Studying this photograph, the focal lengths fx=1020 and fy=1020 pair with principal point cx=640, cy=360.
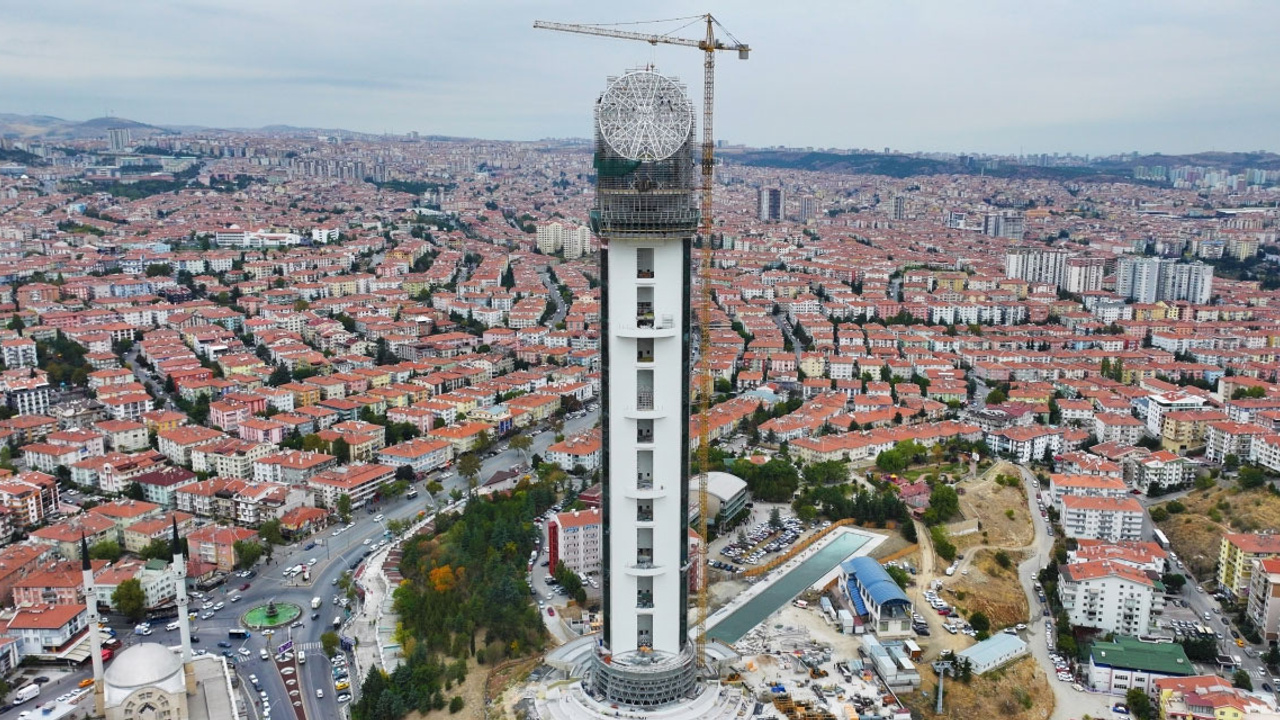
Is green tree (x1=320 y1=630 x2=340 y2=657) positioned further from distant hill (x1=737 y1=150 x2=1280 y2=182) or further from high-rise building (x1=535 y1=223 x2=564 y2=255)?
distant hill (x1=737 y1=150 x2=1280 y2=182)

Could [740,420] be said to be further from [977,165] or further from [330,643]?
[977,165]

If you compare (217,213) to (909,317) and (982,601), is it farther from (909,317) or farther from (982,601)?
(982,601)

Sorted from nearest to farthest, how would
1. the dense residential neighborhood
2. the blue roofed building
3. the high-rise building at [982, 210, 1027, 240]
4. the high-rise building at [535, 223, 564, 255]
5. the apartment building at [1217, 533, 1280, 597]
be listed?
the blue roofed building → the dense residential neighborhood → the apartment building at [1217, 533, 1280, 597] → the high-rise building at [535, 223, 564, 255] → the high-rise building at [982, 210, 1027, 240]

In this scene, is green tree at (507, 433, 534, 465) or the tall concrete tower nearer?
the tall concrete tower

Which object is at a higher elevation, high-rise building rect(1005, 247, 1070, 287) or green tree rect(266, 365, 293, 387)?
high-rise building rect(1005, 247, 1070, 287)

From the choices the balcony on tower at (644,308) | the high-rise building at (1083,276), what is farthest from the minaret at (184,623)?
the high-rise building at (1083,276)

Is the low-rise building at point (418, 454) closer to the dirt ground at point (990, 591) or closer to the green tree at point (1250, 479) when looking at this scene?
the dirt ground at point (990, 591)

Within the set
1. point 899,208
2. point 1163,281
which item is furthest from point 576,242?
point 899,208

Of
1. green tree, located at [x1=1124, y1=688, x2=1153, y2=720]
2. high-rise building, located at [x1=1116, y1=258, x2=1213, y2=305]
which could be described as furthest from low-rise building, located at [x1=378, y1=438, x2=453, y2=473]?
high-rise building, located at [x1=1116, y1=258, x2=1213, y2=305]
